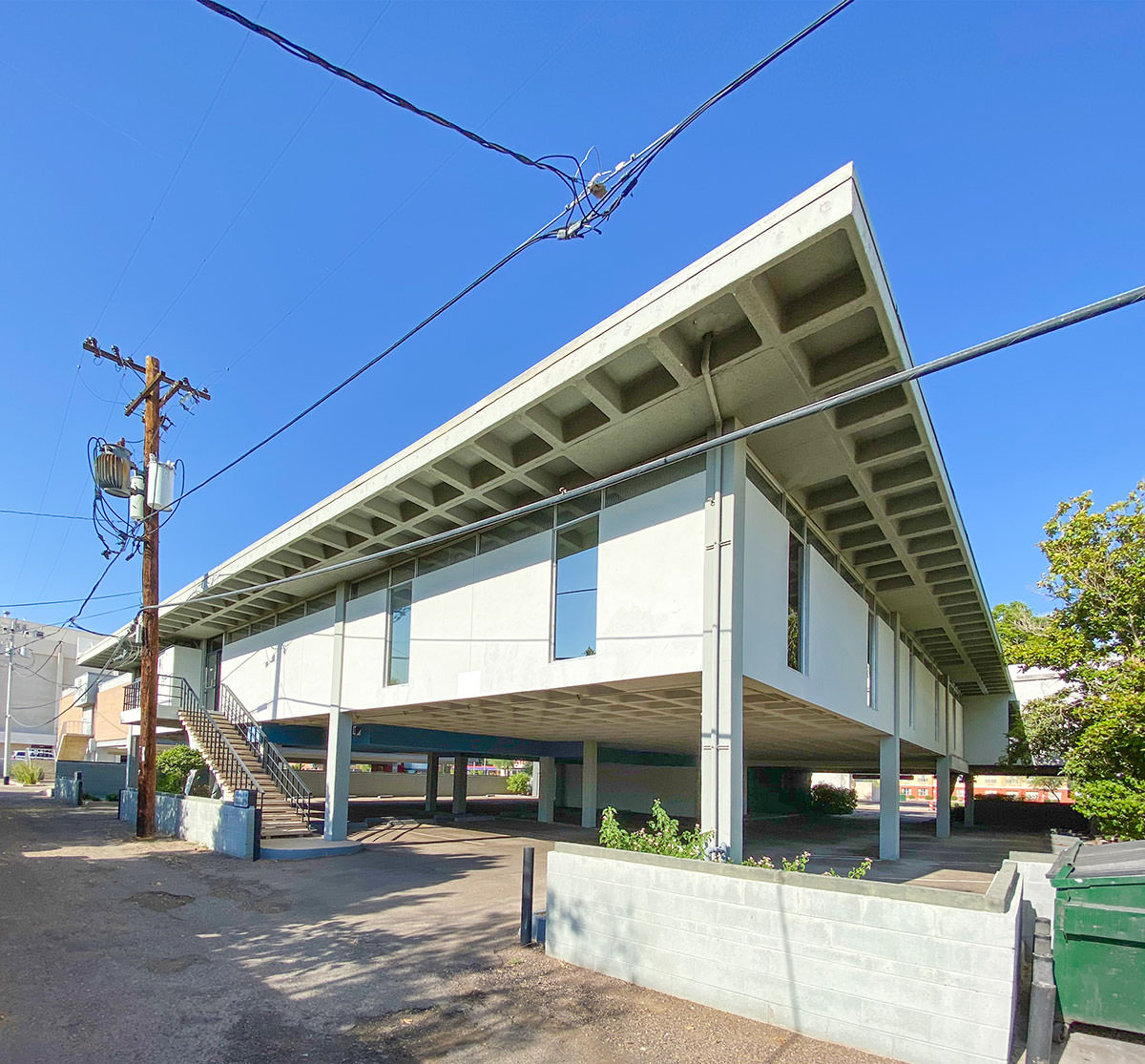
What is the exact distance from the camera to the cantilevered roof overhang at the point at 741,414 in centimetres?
780

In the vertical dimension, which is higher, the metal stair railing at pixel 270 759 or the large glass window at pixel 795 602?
the large glass window at pixel 795 602

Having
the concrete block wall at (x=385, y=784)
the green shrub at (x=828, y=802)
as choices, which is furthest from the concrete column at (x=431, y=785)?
the green shrub at (x=828, y=802)

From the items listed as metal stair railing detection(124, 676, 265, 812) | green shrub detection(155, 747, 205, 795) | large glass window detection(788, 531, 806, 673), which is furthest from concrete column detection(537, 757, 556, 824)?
large glass window detection(788, 531, 806, 673)

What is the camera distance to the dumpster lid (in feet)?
19.9

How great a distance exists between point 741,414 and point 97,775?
30153 millimetres

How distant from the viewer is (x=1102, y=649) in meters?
15.6

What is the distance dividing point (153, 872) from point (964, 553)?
16155mm

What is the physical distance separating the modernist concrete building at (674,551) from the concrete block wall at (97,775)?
13.2 meters

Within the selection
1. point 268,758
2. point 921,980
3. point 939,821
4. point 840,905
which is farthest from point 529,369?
point 939,821

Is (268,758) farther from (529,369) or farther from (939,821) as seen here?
(939,821)

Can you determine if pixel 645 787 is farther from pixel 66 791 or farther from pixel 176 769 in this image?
pixel 66 791

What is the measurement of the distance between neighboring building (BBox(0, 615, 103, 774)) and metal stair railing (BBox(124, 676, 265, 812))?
4240cm

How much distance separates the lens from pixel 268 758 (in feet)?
67.8

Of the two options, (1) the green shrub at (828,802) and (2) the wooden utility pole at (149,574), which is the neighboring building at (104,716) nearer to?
(2) the wooden utility pole at (149,574)
